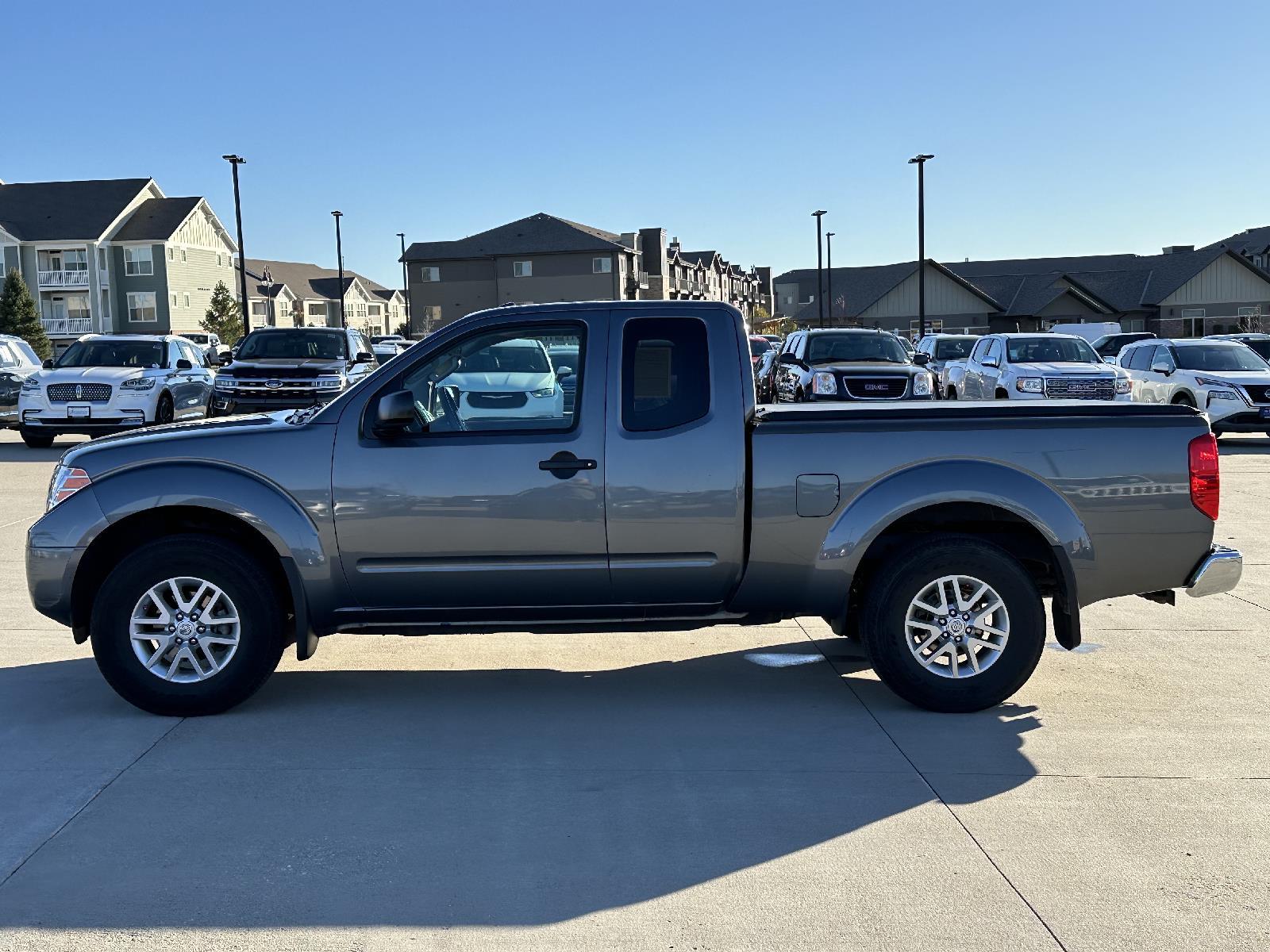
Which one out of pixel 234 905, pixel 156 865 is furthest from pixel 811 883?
pixel 156 865

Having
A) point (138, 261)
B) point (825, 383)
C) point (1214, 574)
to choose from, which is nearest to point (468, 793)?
point (1214, 574)

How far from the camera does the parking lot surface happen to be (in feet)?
12.6

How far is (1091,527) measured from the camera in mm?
5859

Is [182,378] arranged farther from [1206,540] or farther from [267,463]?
[1206,540]

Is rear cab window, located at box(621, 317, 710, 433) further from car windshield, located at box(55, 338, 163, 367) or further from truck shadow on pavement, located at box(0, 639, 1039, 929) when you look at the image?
car windshield, located at box(55, 338, 163, 367)

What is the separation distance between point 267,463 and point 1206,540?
14.7ft

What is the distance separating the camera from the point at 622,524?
229 inches

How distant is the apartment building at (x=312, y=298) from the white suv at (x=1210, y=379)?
77.5m

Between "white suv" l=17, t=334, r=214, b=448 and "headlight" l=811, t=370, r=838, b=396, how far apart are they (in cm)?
1001

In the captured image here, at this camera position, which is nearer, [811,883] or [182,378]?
[811,883]

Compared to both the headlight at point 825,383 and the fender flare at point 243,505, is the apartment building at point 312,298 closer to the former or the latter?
the headlight at point 825,383

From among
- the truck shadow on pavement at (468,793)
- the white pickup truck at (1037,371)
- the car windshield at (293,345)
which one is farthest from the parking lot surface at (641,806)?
the car windshield at (293,345)

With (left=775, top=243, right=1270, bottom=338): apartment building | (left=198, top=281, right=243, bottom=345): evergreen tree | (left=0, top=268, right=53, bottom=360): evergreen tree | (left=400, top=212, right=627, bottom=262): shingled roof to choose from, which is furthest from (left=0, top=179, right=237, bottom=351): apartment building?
(left=775, top=243, right=1270, bottom=338): apartment building

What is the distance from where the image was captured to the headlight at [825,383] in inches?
747
